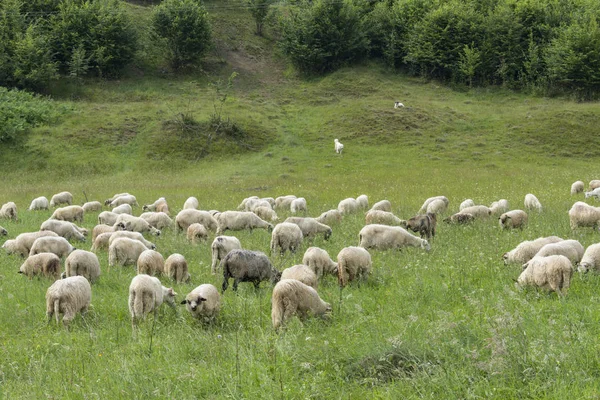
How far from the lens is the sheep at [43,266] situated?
11906 mm

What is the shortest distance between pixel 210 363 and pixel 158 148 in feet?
110

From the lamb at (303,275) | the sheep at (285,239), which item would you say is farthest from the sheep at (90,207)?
the lamb at (303,275)

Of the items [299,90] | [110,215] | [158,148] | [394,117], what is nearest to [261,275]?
[110,215]

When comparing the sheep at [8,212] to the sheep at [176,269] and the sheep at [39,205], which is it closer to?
the sheep at [39,205]

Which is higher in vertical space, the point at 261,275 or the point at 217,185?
the point at 261,275

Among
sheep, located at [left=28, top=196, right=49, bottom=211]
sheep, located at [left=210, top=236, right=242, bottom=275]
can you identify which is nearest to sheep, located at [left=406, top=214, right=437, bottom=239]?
sheep, located at [left=210, top=236, right=242, bottom=275]

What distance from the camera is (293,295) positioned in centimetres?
810

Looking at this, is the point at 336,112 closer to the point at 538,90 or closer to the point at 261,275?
the point at 538,90

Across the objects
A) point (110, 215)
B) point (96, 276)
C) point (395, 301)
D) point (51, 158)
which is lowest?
point (51, 158)

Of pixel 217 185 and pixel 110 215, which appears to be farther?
pixel 217 185

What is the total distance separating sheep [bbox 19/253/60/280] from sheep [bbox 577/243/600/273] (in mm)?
10301

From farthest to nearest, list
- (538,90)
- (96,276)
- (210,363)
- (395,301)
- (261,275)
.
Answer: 1. (538,90)
2. (96,276)
3. (261,275)
4. (395,301)
5. (210,363)

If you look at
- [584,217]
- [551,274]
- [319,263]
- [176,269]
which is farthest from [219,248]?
[584,217]

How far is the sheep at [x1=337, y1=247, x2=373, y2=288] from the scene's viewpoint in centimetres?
1048
